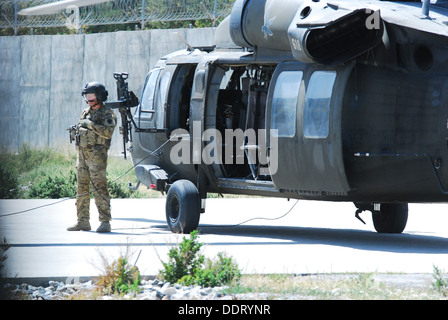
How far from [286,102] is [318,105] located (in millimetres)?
634

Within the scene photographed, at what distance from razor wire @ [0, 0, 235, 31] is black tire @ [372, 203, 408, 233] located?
11642 mm

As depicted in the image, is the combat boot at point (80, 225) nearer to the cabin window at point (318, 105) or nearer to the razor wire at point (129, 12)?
the cabin window at point (318, 105)

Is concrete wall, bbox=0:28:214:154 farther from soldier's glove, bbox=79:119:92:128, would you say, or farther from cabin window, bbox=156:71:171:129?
soldier's glove, bbox=79:119:92:128

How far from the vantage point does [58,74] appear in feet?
103

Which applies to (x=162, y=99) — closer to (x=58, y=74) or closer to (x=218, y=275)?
(x=218, y=275)

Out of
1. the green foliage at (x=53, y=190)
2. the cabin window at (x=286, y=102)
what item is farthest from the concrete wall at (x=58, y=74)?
the cabin window at (x=286, y=102)

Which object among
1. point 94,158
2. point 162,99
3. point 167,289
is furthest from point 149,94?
point 167,289

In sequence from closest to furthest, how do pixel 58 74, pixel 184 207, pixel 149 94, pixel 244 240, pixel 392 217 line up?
pixel 244 240
pixel 184 207
pixel 392 217
pixel 149 94
pixel 58 74

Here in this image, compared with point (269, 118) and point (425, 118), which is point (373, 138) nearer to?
point (425, 118)

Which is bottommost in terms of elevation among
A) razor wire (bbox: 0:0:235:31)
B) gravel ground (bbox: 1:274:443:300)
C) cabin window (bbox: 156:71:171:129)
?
gravel ground (bbox: 1:274:443:300)

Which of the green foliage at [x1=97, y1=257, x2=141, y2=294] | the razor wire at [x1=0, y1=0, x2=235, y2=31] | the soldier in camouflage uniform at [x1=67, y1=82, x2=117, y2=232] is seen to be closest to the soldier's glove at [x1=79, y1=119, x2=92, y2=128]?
the soldier in camouflage uniform at [x1=67, y1=82, x2=117, y2=232]

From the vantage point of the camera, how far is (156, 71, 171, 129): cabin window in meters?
14.9
